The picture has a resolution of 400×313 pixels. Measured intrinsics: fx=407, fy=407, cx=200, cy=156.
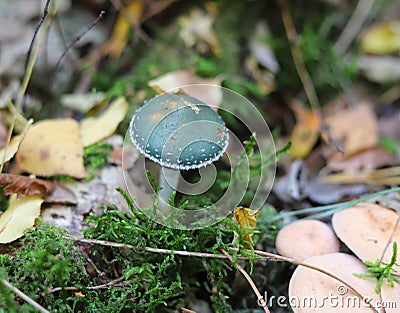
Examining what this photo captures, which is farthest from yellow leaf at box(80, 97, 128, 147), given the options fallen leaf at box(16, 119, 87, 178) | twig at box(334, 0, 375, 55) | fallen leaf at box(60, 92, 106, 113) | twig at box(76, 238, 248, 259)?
twig at box(334, 0, 375, 55)

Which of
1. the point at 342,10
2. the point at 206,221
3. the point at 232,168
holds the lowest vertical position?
the point at 206,221

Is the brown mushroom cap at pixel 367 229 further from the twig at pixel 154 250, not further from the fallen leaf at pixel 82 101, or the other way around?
the fallen leaf at pixel 82 101

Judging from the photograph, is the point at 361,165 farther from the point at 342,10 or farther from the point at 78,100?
the point at 78,100

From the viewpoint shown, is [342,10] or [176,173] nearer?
[176,173]

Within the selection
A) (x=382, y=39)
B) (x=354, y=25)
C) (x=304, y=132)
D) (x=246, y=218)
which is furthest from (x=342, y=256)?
(x=382, y=39)

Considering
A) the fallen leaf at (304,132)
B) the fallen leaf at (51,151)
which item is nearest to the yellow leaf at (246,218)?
the fallen leaf at (51,151)

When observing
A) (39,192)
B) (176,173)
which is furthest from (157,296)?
(39,192)

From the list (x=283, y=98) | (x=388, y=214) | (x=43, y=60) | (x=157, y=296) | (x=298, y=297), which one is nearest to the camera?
(x=298, y=297)

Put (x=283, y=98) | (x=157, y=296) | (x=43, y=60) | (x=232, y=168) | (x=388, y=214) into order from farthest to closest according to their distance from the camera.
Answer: (x=283, y=98) < (x=43, y=60) < (x=232, y=168) < (x=388, y=214) < (x=157, y=296)
